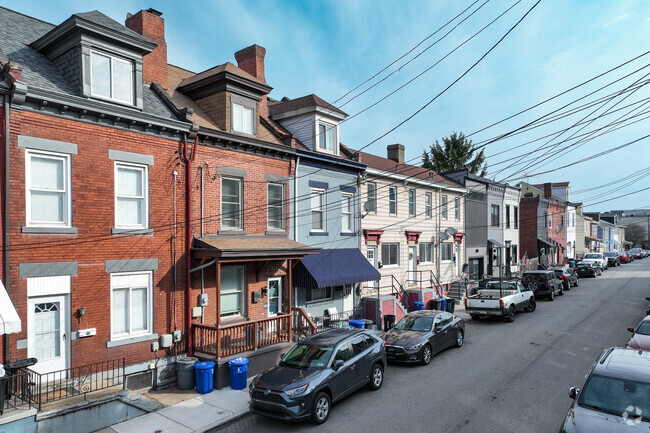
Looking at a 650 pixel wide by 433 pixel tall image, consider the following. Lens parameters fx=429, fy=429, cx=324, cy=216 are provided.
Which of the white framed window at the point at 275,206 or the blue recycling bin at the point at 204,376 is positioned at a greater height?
the white framed window at the point at 275,206

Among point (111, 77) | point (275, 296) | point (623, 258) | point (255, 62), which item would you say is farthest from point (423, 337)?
point (623, 258)

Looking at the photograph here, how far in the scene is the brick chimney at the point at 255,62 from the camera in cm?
1895

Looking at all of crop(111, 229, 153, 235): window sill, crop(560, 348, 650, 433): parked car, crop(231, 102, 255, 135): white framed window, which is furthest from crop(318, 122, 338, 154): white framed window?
crop(560, 348, 650, 433): parked car

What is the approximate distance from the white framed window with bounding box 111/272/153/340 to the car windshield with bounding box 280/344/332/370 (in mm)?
4455

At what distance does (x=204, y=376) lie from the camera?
11.8 metres

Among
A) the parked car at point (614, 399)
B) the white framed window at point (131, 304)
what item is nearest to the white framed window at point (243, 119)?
the white framed window at point (131, 304)

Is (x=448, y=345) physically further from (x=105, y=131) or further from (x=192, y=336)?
(x=105, y=131)

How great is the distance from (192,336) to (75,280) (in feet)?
12.6

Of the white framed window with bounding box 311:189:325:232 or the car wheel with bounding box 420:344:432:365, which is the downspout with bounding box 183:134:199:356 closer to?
the white framed window with bounding box 311:189:325:232

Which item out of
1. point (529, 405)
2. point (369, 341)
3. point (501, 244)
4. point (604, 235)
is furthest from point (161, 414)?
point (604, 235)

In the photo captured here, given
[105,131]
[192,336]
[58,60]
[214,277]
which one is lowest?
[192,336]

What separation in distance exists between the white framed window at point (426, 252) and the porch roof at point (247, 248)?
12253 millimetres

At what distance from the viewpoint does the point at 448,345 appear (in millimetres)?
15336

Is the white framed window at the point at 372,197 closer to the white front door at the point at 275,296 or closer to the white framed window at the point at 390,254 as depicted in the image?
the white framed window at the point at 390,254
